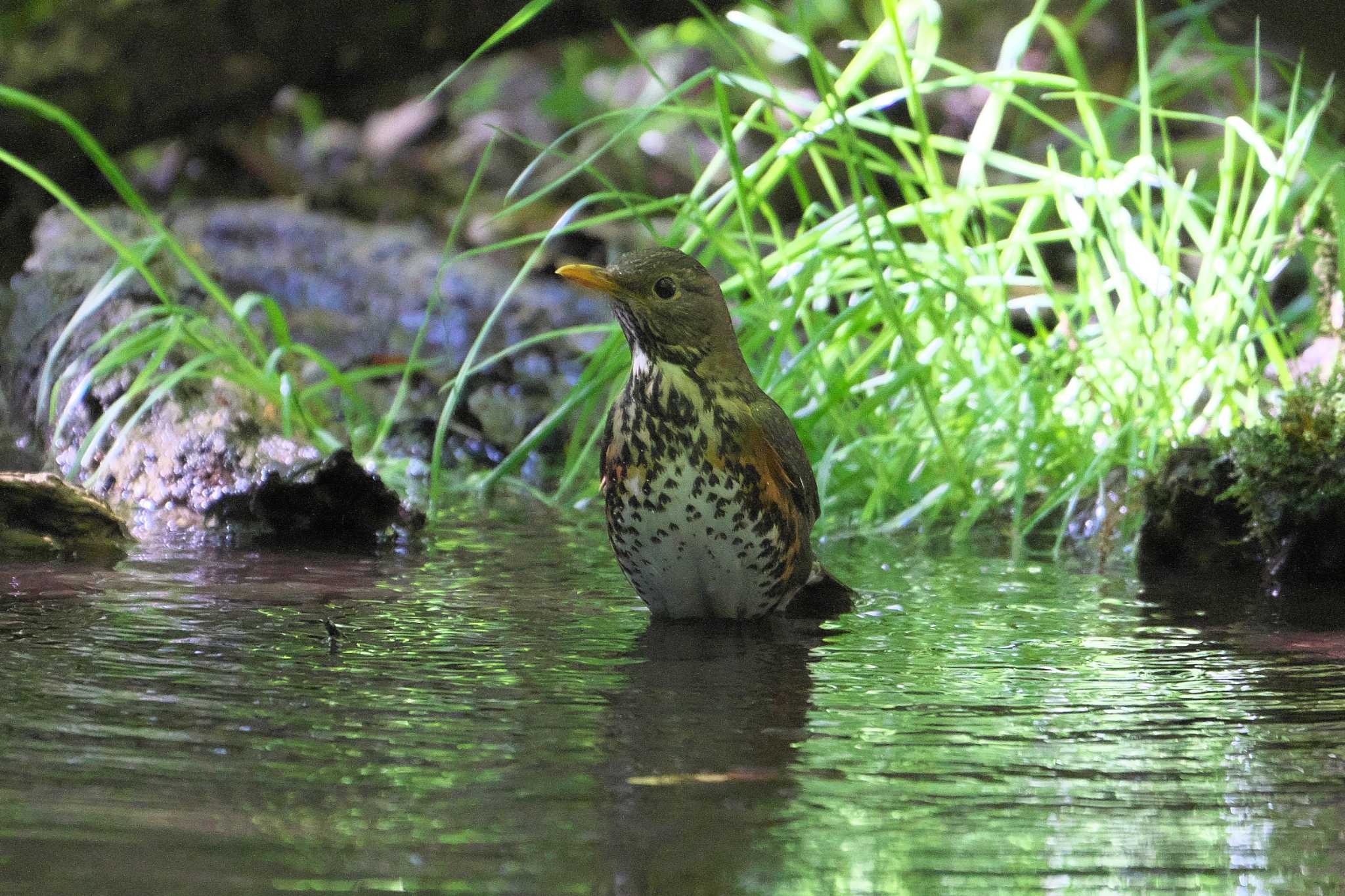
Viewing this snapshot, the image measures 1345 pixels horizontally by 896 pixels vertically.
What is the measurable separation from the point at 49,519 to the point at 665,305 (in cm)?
176

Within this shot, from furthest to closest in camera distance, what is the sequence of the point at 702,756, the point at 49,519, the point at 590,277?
the point at 49,519 → the point at 590,277 → the point at 702,756

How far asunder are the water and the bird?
0.14 meters

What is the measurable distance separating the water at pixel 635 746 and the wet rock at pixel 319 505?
75 cm

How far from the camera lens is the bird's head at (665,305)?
3510mm

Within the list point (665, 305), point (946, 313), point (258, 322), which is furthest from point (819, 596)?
point (258, 322)

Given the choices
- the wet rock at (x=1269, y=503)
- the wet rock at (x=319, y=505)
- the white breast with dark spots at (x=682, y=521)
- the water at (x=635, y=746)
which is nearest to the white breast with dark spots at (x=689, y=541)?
the white breast with dark spots at (x=682, y=521)

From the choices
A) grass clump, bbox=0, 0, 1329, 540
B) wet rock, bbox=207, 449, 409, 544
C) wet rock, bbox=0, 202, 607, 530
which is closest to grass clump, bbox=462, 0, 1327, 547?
grass clump, bbox=0, 0, 1329, 540

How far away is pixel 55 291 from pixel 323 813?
4.23 metres

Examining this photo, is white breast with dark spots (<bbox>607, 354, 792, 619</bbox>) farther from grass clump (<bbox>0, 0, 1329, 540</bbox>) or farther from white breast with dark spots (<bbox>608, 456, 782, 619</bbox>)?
grass clump (<bbox>0, 0, 1329, 540</bbox>)

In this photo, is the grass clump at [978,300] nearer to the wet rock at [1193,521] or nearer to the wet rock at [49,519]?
the wet rock at [1193,521]

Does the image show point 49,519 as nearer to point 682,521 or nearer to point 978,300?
point 682,521

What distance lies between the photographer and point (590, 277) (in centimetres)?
349

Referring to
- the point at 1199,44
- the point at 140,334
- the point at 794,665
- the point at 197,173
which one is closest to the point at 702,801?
the point at 794,665

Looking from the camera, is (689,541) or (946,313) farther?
(946,313)
